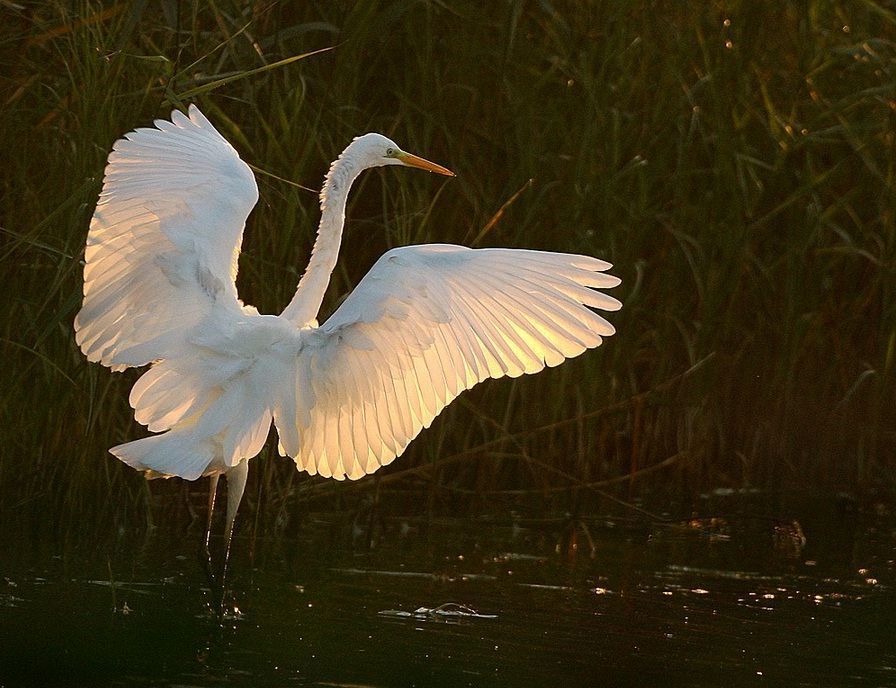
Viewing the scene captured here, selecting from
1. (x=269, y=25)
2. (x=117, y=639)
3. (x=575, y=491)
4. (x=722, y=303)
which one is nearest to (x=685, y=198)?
(x=722, y=303)

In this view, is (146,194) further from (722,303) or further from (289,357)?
(722,303)

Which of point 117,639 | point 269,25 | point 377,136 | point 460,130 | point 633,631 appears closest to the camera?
point 117,639

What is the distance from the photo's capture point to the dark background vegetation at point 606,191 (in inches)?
189

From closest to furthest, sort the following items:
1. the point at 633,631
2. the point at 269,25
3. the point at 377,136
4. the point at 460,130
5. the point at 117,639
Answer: the point at 117,639 < the point at 633,631 < the point at 377,136 < the point at 269,25 < the point at 460,130

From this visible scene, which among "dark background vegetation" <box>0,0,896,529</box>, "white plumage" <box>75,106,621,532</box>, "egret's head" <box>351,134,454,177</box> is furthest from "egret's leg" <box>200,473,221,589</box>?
"egret's head" <box>351,134,454,177</box>

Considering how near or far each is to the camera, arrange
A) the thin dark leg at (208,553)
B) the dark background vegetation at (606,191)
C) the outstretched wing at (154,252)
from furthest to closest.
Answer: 1. the dark background vegetation at (606,191)
2. the thin dark leg at (208,553)
3. the outstretched wing at (154,252)

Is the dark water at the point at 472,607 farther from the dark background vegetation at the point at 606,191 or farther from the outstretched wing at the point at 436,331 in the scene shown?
the outstretched wing at the point at 436,331

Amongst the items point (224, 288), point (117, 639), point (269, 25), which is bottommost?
point (117, 639)

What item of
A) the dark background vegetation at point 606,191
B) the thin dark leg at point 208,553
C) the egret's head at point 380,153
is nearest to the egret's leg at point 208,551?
the thin dark leg at point 208,553

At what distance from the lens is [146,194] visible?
4.20 metres

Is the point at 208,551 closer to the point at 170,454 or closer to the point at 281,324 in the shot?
the point at 170,454

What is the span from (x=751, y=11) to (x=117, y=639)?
138 inches

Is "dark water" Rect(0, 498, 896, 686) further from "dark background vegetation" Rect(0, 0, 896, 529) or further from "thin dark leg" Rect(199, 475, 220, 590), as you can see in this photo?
"dark background vegetation" Rect(0, 0, 896, 529)

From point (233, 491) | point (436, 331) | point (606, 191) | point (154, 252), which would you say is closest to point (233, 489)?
point (233, 491)
